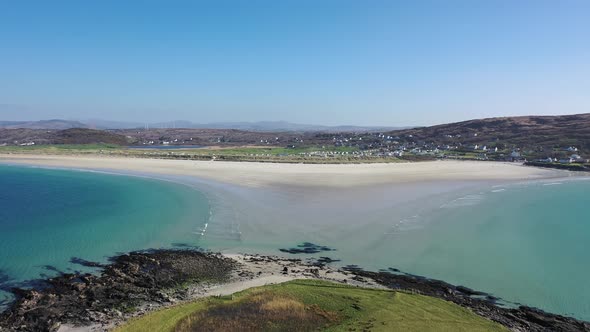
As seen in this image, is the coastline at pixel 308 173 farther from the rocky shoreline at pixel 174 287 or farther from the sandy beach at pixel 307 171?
the rocky shoreline at pixel 174 287

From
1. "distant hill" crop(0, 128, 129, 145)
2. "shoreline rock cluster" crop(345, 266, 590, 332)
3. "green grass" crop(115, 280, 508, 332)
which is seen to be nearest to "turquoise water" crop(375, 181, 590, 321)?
"shoreline rock cluster" crop(345, 266, 590, 332)

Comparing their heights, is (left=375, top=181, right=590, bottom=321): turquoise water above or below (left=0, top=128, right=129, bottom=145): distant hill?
below

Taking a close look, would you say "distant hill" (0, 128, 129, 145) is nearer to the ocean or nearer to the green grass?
the ocean

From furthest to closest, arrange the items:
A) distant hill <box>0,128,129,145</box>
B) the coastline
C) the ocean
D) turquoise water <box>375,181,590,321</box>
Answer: distant hill <box>0,128,129,145</box> < the coastline < the ocean < turquoise water <box>375,181,590,321</box>

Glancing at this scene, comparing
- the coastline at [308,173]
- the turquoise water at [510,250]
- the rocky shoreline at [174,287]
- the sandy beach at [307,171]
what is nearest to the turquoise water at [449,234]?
the turquoise water at [510,250]

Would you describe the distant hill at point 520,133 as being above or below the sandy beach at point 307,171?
above

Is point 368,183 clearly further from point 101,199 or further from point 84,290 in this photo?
point 84,290

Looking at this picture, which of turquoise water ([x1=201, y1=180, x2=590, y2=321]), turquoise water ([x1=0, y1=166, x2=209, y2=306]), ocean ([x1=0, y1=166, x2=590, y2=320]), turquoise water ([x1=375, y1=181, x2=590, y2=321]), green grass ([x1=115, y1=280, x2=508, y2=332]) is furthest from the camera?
turquoise water ([x1=0, y1=166, x2=209, y2=306])
